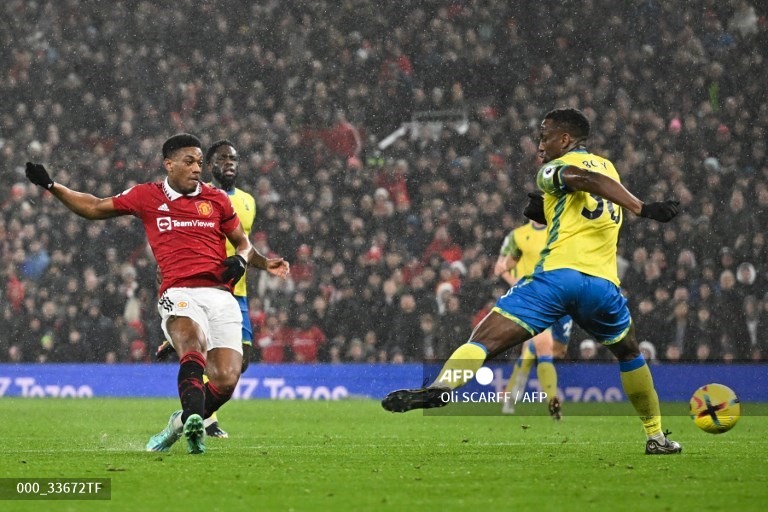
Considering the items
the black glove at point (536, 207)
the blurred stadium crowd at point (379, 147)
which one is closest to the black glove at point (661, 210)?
the black glove at point (536, 207)

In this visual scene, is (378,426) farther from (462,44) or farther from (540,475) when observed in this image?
(462,44)

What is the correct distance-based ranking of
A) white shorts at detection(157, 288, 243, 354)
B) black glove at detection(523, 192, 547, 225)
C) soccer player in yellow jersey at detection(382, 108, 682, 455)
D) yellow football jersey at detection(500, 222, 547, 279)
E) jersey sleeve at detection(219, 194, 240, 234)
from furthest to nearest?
yellow football jersey at detection(500, 222, 547, 279)
jersey sleeve at detection(219, 194, 240, 234)
white shorts at detection(157, 288, 243, 354)
black glove at detection(523, 192, 547, 225)
soccer player in yellow jersey at detection(382, 108, 682, 455)

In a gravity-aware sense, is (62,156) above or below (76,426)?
above

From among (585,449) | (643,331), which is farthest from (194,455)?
(643,331)

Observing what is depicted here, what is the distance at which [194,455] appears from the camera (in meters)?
8.03

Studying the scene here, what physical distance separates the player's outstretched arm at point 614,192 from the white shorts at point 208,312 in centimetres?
241

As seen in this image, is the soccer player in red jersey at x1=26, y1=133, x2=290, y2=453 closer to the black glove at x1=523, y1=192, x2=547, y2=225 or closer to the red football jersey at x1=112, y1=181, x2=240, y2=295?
the red football jersey at x1=112, y1=181, x2=240, y2=295

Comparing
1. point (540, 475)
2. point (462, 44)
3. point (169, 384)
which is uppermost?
point (462, 44)

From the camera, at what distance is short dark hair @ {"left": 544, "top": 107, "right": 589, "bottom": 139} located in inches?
315

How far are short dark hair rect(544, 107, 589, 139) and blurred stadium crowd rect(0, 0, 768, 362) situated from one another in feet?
29.5

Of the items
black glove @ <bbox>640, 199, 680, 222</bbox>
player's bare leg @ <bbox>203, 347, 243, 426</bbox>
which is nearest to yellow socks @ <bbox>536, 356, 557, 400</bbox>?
player's bare leg @ <bbox>203, 347, 243, 426</bbox>

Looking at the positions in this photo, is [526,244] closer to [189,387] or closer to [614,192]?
[614,192]

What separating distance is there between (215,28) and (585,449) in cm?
1562

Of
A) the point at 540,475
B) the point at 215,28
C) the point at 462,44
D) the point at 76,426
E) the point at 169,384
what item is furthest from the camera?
the point at 215,28
